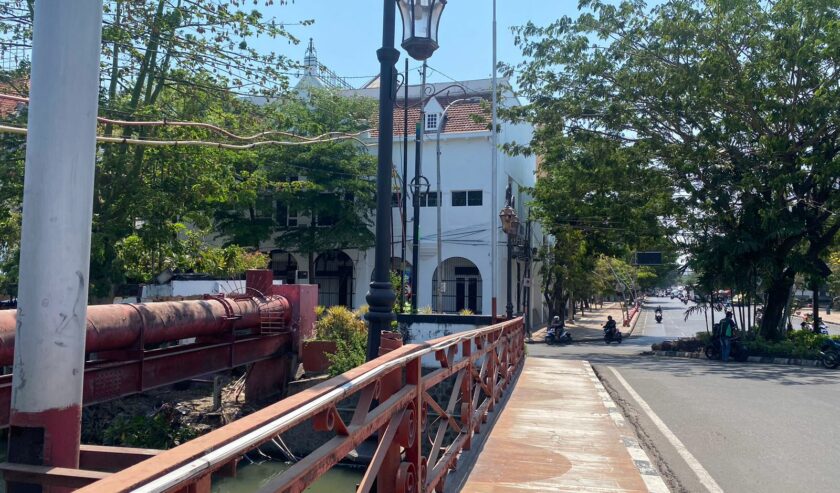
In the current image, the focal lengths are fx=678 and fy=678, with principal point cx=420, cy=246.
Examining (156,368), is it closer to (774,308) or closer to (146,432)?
(146,432)

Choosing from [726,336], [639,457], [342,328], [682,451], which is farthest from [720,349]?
[639,457]

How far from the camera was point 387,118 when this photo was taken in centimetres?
656

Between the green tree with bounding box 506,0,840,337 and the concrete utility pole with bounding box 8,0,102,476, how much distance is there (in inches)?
815

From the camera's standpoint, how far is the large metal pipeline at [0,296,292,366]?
27.1 feet

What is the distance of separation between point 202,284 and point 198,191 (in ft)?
8.75

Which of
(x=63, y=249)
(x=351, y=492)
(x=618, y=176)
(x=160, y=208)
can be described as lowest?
(x=351, y=492)

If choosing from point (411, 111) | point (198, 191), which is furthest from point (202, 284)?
point (411, 111)

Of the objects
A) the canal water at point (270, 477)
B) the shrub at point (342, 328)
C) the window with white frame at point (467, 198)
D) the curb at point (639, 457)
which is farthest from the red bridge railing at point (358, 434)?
the window with white frame at point (467, 198)

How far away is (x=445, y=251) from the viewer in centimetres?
3169

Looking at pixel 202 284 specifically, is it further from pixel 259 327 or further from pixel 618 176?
pixel 618 176

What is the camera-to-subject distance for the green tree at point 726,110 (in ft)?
65.5

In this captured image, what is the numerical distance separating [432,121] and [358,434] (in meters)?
30.5

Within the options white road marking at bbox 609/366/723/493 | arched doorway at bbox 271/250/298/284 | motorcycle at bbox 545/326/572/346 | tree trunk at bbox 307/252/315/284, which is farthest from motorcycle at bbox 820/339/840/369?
arched doorway at bbox 271/250/298/284

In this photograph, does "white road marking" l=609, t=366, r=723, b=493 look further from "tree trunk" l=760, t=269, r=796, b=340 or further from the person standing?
"tree trunk" l=760, t=269, r=796, b=340
